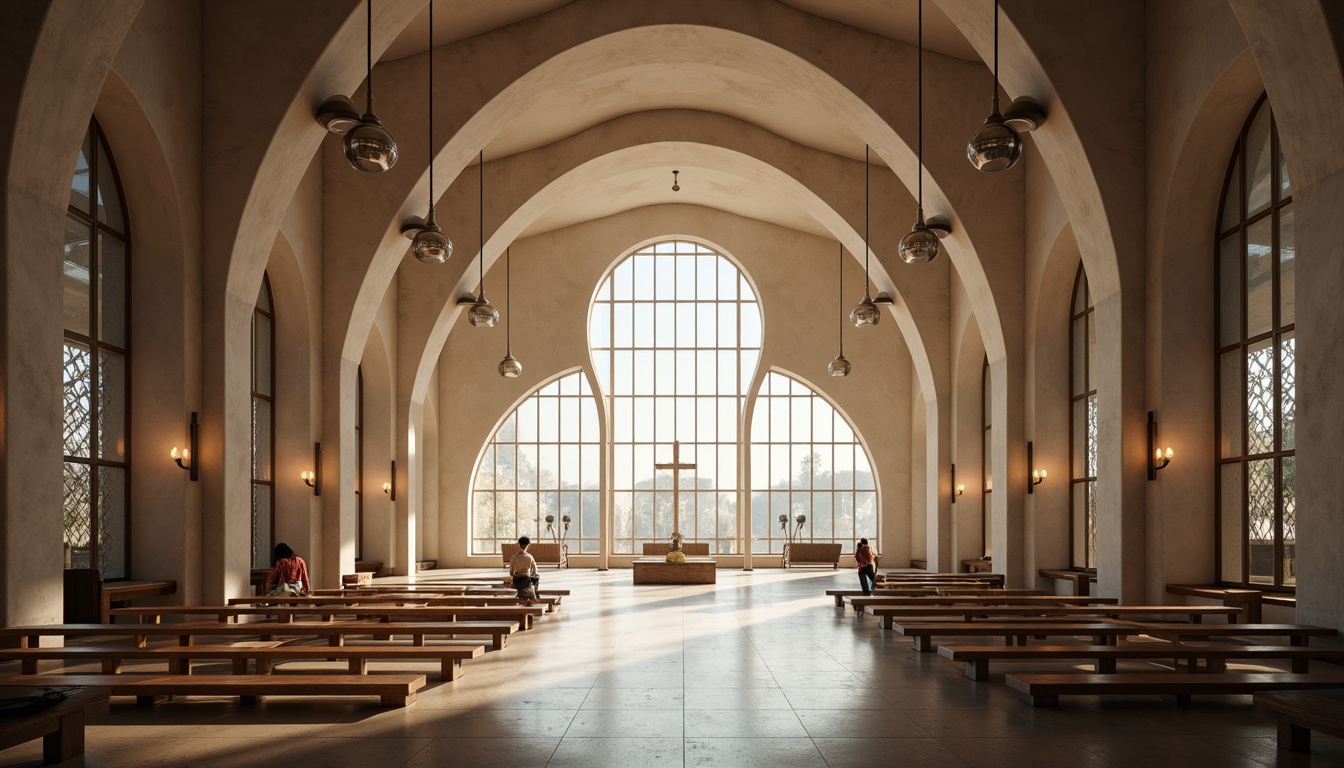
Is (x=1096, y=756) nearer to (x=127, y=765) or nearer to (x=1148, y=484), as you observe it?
(x=127, y=765)

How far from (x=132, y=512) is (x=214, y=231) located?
3160 mm

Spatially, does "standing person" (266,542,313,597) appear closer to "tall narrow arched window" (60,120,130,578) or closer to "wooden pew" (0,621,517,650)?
"tall narrow arched window" (60,120,130,578)

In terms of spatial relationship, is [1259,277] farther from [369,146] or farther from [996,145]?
[369,146]

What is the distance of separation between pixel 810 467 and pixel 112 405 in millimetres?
18306

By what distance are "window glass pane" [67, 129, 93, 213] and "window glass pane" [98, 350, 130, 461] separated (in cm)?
154

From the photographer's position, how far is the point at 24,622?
8.40 meters

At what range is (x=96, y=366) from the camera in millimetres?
11398

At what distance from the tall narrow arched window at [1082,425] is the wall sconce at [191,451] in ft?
37.3

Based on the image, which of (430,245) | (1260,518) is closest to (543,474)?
(430,245)

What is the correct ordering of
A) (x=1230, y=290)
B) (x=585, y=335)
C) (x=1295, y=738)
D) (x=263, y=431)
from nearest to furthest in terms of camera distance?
(x=1295, y=738)
(x=1230, y=290)
(x=263, y=431)
(x=585, y=335)

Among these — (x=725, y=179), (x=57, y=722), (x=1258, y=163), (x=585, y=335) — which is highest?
(x=725, y=179)

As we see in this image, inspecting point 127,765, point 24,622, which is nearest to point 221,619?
point 24,622

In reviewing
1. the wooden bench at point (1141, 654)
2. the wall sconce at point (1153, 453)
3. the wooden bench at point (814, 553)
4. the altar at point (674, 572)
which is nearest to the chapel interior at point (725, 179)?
the wall sconce at point (1153, 453)

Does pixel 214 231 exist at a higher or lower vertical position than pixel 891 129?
lower
